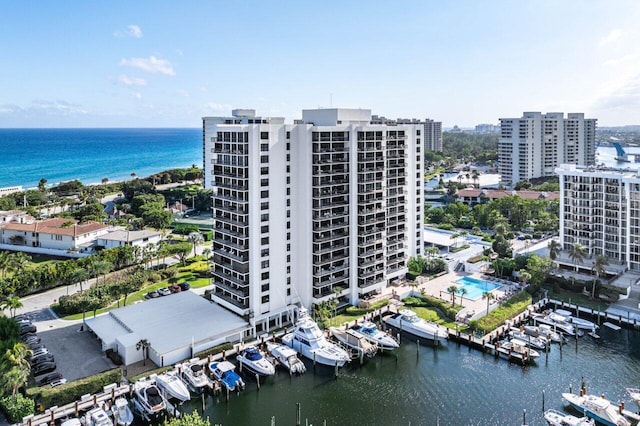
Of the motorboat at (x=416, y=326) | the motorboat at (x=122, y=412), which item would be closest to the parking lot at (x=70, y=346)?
the motorboat at (x=122, y=412)

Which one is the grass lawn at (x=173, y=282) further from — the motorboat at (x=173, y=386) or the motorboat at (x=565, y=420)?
the motorboat at (x=565, y=420)

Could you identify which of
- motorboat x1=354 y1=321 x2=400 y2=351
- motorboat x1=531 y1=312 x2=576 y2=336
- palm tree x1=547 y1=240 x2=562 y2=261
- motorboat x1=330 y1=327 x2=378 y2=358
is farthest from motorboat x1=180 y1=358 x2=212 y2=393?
palm tree x1=547 y1=240 x2=562 y2=261

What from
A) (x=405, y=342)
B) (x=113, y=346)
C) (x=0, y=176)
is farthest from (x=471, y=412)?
(x=0, y=176)

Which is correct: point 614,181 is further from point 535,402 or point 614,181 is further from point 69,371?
point 69,371

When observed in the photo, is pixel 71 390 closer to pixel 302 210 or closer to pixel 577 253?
pixel 302 210

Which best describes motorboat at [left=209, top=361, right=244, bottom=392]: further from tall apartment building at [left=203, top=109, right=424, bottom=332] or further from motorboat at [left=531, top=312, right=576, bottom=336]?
motorboat at [left=531, top=312, right=576, bottom=336]

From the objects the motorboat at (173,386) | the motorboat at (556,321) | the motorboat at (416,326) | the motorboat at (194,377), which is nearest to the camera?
the motorboat at (173,386)
